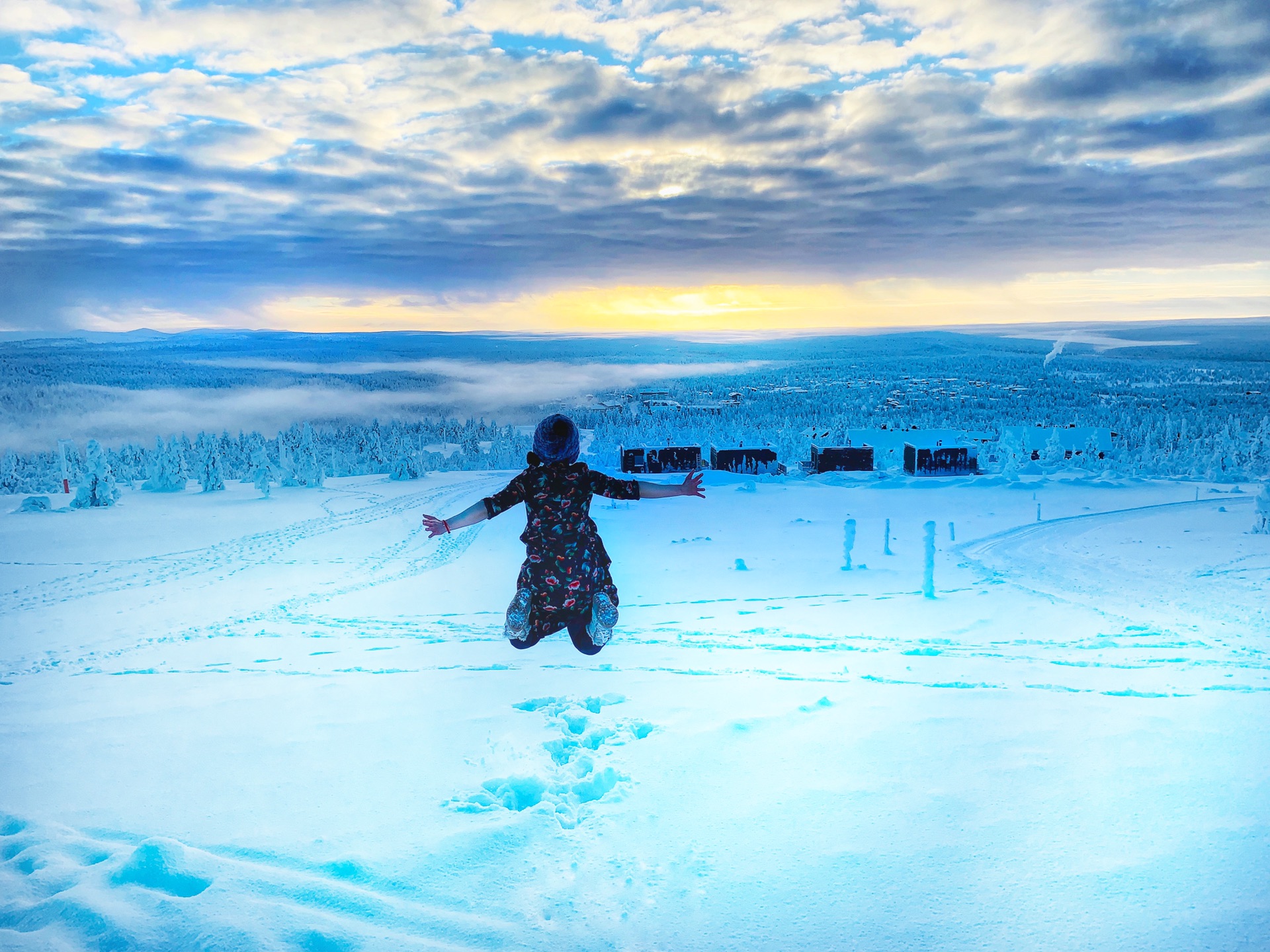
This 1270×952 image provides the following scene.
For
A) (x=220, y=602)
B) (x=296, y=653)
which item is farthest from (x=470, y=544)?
(x=296, y=653)

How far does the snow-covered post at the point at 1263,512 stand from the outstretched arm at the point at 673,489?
2125cm

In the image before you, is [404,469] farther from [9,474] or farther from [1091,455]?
[1091,455]

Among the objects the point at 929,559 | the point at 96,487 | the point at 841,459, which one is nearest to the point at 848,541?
the point at 929,559

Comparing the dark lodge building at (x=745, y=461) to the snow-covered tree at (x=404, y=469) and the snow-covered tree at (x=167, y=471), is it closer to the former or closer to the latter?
the snow-covered tree at (x=404, y=469)

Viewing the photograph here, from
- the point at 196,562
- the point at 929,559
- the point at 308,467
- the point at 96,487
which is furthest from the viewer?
the point at 308,467

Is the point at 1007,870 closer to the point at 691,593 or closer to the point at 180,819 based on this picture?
the point at 180,819

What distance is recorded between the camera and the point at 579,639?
459cm

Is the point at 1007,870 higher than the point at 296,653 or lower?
higher

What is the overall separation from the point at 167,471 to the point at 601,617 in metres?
37.0

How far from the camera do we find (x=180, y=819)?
3.30 m

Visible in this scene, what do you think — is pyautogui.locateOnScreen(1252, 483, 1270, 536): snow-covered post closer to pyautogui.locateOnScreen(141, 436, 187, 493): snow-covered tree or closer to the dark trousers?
the dark trousers

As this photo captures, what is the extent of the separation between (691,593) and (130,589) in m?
11.3

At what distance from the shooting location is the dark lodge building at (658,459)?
28.3m

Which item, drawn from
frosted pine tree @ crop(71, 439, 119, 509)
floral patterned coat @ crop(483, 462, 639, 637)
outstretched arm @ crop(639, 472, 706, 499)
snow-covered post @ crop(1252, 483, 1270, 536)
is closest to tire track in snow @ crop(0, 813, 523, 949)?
floral patterned coat @ crop(483, 462, 639, 637)
